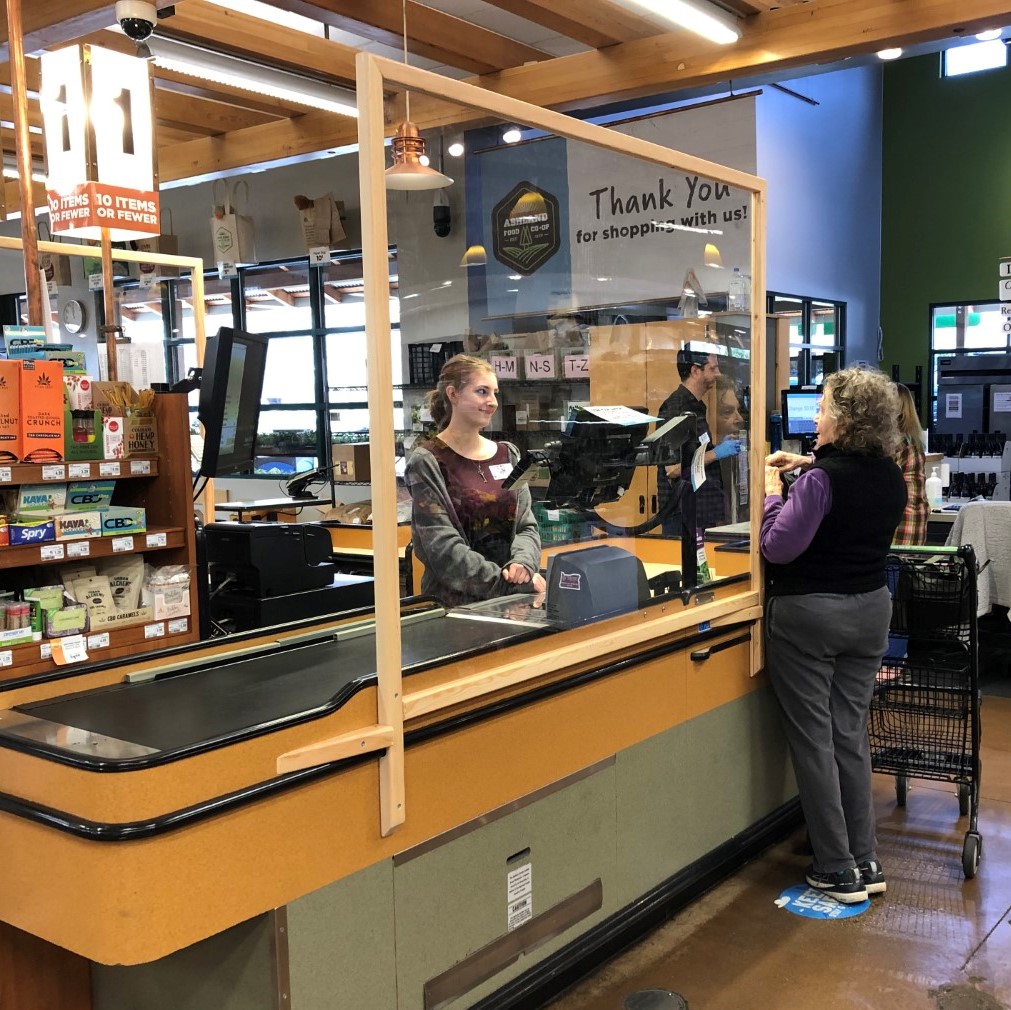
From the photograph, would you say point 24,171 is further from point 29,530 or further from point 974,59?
point 974,59

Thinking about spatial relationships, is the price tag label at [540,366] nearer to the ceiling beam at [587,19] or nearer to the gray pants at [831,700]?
the gray pants at [831,700]

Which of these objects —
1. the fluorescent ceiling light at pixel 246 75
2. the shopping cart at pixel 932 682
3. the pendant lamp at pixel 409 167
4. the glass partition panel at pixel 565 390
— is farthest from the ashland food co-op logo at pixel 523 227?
the fluorescent ceiling light at pixel 246 75

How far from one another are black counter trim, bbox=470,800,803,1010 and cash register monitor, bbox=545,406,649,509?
119 cm

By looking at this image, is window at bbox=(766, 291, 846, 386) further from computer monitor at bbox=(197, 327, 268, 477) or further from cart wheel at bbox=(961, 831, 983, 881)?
computer monitor at bbox=(197, 327, 268, 477)

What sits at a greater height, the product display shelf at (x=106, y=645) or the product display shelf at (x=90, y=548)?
the product display shelf at (x=90, y=548)

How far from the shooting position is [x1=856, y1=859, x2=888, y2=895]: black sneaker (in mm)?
3303

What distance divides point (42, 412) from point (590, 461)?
1491 mm

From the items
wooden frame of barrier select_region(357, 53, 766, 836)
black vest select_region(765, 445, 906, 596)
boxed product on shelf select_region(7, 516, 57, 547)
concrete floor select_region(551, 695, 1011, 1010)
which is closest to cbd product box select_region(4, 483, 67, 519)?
boxed product on shelf select_region(7, 516, 57, 547)

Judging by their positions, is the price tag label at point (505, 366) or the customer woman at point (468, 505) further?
the price tag label at point (505, 366)

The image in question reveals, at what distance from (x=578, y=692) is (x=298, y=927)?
0.97m

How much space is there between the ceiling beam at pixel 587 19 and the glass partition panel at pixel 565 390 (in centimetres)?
175

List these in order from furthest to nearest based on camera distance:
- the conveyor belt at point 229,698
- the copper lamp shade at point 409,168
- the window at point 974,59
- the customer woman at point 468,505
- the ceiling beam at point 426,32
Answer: the window at point 974,59, the ceiling beam at point 426,32, the customer woman at point 468,505, the copper lamp shade at point 409,168, the conveyor belt at point 229,698

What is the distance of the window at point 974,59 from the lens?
9.54 metres

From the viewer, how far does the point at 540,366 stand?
9.48ft
